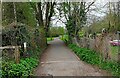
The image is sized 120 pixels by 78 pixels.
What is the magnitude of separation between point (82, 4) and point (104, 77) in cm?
1718

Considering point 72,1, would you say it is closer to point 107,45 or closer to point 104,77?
point 107,45

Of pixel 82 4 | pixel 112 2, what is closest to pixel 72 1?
pixel 82 4

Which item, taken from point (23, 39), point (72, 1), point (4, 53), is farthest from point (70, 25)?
point (4, 53)

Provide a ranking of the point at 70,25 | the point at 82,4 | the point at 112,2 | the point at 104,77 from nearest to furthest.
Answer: the point at 104,77 < the point at 112,2 < the point at 82,4 < the point at 70,25

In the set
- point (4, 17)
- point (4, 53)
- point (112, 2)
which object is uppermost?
point (112, 2)

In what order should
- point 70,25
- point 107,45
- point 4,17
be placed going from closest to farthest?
point 107,45
point 4,17
point 70,25

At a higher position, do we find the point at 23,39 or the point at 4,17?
the point at 4,17

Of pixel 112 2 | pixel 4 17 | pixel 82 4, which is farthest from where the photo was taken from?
pixel 82 4

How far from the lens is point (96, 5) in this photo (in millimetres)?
25047

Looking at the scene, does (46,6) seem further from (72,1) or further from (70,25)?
(72,1)

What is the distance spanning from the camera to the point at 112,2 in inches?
793

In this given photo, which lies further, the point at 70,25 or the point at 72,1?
the point at 70,25

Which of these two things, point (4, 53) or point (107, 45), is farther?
point (107, 45)

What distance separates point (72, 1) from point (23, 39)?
13.8 m
